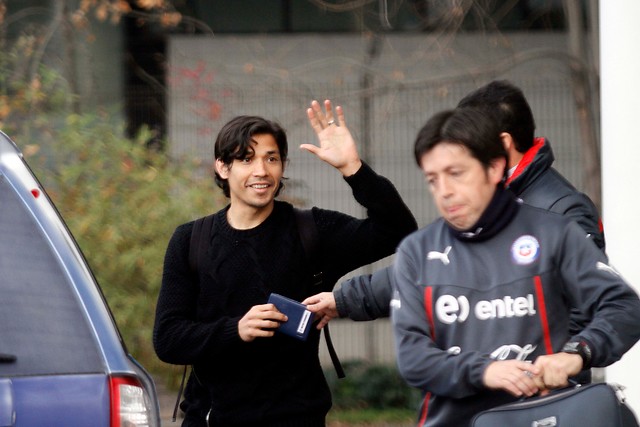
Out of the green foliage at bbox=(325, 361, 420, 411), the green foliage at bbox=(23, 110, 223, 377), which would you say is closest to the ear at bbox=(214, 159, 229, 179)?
the green foliage at bbox=(23, 110, 223, 377)

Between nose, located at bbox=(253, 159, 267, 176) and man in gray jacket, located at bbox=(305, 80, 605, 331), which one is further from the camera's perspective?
nose, located at bbox=(253, 159, 267, 176)

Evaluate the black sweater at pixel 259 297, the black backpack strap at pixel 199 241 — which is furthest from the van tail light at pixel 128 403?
the black backpack strap at pixel 199 241

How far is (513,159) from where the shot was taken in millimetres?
4176

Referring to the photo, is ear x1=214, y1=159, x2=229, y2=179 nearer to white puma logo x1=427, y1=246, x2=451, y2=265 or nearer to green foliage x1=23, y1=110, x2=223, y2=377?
white puma logo x1=427, y1=246, x2=451, y2=265

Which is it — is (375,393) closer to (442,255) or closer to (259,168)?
(259,168)

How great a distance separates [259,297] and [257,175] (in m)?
0.40

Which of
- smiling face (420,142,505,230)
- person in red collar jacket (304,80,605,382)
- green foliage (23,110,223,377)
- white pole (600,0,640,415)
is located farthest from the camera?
green foliage (23,110,223,377)

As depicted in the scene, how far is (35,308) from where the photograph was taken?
11.5ft

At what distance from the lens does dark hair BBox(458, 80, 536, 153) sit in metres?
4.21

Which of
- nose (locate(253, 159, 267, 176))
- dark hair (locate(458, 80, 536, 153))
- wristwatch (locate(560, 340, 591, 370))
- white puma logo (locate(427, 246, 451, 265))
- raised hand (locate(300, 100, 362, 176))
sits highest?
dark hair (locate(458, 80, 536, 153))

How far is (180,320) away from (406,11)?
9.99 meters

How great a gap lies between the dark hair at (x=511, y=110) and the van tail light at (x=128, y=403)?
1417 millimetres

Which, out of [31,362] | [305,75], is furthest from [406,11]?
[31,362]

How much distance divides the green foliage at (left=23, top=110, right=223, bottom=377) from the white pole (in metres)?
3.69
